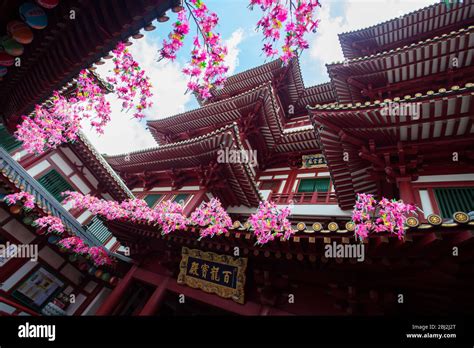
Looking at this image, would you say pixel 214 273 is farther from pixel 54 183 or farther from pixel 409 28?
pixel 409 28

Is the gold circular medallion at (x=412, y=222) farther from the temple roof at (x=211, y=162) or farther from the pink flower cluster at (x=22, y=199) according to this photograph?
the pink flower cluster at (x=22, y=199)

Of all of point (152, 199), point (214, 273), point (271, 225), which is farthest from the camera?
point (152, 199)

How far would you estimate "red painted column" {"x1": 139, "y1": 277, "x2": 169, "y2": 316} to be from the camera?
6.84 metres

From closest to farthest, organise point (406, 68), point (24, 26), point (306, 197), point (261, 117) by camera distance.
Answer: point (24, 26) → point (406, 68) → point (306, 197) → point (261, 117)

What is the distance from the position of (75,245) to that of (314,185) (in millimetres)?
10852

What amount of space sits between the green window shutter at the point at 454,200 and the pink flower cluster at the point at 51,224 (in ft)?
40.1

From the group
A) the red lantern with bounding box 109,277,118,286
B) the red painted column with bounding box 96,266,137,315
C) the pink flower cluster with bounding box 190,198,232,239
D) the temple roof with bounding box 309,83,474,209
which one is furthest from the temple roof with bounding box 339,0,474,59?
the red lantern with bounding box 109,277,118,286

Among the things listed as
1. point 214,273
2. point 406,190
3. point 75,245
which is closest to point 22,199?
point 75,245

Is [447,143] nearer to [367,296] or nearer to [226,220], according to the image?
[367,296]

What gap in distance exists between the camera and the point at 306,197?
37.1 feet

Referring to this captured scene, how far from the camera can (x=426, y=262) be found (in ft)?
13.8

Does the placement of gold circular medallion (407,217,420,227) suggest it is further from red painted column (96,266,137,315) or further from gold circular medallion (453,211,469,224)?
red painted column (96,266,137,315)

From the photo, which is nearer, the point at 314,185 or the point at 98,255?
the point at 98,255

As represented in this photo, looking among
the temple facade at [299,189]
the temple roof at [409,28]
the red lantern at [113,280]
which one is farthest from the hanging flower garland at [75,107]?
the temple roof at [409,28]
